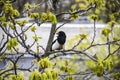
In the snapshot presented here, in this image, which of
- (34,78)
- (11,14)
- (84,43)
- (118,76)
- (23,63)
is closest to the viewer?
(34,78)

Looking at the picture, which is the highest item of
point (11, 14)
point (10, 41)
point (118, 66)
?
point (11, 14)

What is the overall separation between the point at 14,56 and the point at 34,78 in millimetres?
1240

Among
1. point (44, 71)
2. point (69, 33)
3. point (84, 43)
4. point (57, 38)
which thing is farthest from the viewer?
point (69, 33)

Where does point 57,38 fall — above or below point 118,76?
above

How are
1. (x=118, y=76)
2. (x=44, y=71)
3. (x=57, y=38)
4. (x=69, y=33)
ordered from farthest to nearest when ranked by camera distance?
(x=69, y=33) → (x=57, y=38) → (x=118, y=76) → (x=44, y=71)

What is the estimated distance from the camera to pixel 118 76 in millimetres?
2797

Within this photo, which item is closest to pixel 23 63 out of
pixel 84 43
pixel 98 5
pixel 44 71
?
pixel 98 5

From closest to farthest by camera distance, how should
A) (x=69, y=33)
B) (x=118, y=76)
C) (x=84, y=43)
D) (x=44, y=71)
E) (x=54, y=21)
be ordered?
(x=44, y=71), (x=54, y=21), (x=118, y=76), (x=84, y=43), (x=69, y=33)

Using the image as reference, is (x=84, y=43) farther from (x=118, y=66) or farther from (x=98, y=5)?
(x=98, y=5)

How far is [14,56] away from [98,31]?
3.54 m

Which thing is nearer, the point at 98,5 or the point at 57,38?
the point at 98,5

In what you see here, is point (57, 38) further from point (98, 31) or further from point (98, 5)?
point (98, 31)

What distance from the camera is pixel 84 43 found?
5.39m

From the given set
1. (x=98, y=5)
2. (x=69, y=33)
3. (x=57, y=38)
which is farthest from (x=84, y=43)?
(x=98, y=5)
